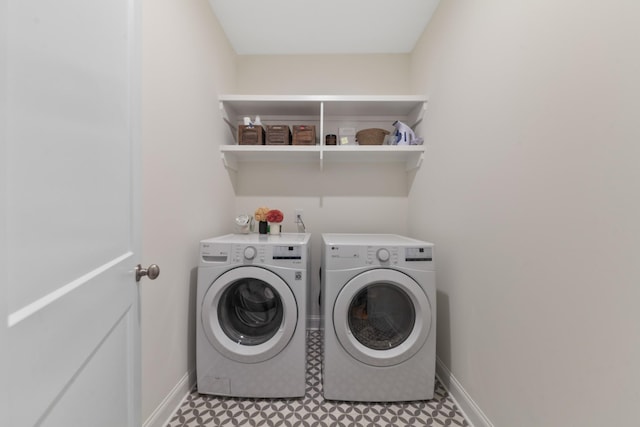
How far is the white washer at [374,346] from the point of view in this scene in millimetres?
1490

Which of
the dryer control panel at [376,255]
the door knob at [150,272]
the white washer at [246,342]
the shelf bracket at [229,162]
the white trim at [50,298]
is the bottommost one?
the white washer at [246,342]

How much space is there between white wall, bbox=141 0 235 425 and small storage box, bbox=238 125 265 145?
Answer: 0.65 ft

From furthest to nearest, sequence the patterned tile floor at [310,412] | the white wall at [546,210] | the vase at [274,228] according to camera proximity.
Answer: the vase at [274,228], the patterned tile floor at [310,412], the white wall at [546,210]

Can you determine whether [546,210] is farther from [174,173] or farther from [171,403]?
[171,403]

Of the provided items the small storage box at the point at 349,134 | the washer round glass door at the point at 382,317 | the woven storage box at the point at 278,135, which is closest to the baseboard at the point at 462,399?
the washer round glass door at the point at 382,317

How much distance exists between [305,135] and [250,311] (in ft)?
4.33

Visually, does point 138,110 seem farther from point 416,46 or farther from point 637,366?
point 416,46

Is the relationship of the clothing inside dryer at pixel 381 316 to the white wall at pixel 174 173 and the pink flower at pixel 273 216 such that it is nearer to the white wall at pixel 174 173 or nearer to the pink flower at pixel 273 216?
the pink flower at pixel 273 216

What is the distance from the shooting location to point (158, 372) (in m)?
1.30

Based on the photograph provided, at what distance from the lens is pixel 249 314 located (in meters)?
1.65

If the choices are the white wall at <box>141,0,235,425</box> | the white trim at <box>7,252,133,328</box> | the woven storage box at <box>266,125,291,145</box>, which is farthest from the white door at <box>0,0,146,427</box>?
the woven storage box at <box>266,125,291,145</box>

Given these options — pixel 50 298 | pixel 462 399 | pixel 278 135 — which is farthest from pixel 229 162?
pixel 462 399

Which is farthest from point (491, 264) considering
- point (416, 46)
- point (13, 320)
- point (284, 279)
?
point (416, 46)

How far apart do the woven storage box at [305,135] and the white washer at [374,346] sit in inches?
36.1
